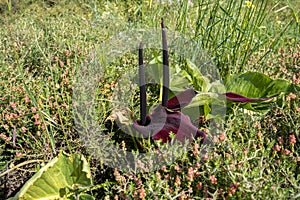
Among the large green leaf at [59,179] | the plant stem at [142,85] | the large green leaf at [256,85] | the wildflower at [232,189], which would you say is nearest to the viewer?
the wildflower at [232,189]

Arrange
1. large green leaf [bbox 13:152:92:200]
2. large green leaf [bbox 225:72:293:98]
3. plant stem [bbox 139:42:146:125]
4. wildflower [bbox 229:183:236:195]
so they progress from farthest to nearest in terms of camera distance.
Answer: large green leaf [bbox 225:72:293:98], plant stem [bbox 139:42:146:125], large green leaf [bbox 13:152:92:200], wildflower [bbox 229:183:236:195]

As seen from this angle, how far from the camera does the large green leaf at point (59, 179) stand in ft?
3.52

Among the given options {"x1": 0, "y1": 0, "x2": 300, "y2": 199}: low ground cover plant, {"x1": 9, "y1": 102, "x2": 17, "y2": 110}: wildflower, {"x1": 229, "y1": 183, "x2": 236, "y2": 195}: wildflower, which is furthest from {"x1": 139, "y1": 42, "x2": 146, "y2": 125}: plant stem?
{"x1": 9, "y1": 102, "x2": 17, "y2": 110}: wildflower

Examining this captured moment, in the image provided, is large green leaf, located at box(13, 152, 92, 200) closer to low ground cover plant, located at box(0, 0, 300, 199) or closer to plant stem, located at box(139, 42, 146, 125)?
low ground cover plant, located at box(0, 0, 300, 199)

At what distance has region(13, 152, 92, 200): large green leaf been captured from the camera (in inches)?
42.3

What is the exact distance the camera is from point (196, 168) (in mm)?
1082

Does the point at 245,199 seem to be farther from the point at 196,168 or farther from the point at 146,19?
the point at 146,19

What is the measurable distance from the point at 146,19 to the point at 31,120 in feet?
3.84

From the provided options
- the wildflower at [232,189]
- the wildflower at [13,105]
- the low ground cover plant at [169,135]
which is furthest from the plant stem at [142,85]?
the wildflower at [13,105]

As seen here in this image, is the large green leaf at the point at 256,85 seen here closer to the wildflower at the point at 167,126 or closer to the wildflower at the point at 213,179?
the wildflower at the point at 167,126

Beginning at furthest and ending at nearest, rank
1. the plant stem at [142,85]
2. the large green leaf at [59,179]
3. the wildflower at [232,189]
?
the plant stem at [142,85] → the large green leaf at [59,179] → the wildflower at [232,189]

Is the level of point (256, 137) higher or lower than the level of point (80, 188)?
higher

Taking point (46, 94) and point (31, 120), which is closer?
point (31, 120)

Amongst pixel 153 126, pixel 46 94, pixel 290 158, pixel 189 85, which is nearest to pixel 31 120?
pixel 46 94
